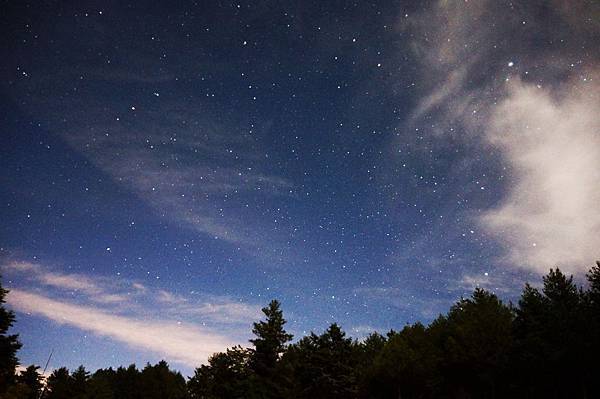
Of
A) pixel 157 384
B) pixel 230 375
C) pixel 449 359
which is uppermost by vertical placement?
pixel 449 359

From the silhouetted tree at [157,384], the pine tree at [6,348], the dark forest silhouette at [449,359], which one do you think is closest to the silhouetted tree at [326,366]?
the dark forest silhouette at [449,359]

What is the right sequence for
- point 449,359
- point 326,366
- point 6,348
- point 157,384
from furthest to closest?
point 157,384
point 449,359
point 326,366
point 6,348

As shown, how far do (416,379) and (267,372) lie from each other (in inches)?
936

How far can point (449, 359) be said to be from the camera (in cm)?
4416

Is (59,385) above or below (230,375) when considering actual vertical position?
below

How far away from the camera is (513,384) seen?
33188 mm

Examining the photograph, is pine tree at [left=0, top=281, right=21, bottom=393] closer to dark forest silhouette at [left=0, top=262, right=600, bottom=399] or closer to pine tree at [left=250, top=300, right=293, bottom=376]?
dark forest silhouette at [left=0, top=262, right=600, bottom=399]

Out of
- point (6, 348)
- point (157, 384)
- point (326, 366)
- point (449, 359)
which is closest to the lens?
point (6, 348)

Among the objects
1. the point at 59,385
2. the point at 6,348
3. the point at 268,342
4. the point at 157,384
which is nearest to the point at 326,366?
the point at 268,342

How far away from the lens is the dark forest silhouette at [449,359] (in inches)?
1133

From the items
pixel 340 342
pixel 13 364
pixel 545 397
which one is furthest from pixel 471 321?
pixel 13 364

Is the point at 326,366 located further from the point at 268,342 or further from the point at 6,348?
the point at 6,348

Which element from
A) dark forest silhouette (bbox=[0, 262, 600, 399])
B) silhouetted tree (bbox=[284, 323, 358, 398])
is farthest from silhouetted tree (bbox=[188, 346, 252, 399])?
silhouetted tree (bbox=[284, 323, 358, 398])

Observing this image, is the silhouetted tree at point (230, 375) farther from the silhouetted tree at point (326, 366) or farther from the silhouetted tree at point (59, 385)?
the silhouetted tree at point (59, 385)
